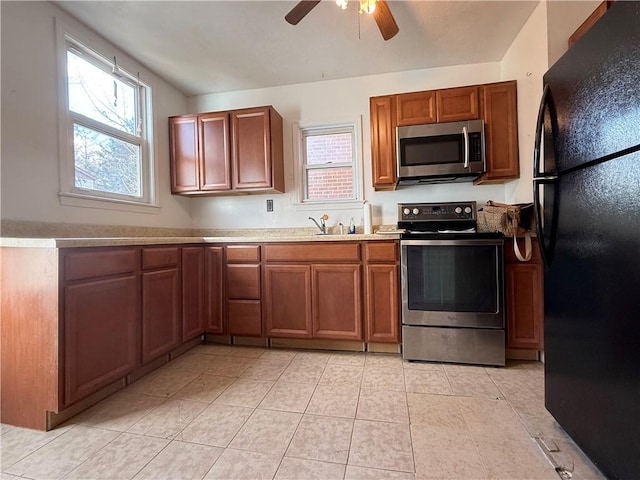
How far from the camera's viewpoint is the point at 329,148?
3.03 m

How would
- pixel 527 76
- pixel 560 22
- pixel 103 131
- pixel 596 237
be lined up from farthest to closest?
1. pixel 103 131
2. pixel 527 76
3. pixel 560 22
4. pixel 596 237

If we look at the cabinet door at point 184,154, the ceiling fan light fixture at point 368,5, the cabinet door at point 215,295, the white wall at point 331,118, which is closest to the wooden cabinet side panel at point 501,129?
the white wall at point 331,118

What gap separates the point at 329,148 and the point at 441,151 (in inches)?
43.8

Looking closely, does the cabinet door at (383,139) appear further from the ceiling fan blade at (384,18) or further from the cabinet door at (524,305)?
the cabinet door at (524,305)

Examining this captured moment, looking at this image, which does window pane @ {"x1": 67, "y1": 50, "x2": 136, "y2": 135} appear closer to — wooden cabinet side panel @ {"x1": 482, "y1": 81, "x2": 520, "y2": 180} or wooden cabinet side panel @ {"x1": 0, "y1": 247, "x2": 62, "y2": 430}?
wooden cabinet side panel @ {"x1": 0, "y1": 247, "x2": 62, "y2": 430}

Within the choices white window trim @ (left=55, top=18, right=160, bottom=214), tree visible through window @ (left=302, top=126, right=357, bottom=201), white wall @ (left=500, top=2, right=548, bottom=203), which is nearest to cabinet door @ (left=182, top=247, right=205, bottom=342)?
white window trim @ (left=55, top=18, right=160, bottom=214)

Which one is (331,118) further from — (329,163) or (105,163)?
(105,163)

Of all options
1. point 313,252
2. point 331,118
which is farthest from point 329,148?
point 313,252

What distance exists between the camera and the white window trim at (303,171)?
2.92 m

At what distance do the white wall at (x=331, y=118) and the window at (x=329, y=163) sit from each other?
11cm

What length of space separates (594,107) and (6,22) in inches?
117

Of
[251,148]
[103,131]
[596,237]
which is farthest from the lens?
[251,148]

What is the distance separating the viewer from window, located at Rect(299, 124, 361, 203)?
2.97 meters

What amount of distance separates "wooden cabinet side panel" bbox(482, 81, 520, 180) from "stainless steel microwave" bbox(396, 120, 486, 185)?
0.31 feet
